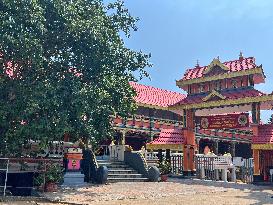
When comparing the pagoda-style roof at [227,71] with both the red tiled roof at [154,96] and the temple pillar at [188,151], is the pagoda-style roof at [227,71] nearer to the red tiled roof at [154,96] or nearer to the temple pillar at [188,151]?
the temple pillar at [188,151]

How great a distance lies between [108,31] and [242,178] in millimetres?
12679

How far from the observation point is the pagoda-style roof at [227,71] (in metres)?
19.4

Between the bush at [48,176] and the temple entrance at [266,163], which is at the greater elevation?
the temple entrance at [266,163]

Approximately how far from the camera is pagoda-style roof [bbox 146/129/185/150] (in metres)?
21.6

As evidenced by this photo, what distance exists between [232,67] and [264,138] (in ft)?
15.5

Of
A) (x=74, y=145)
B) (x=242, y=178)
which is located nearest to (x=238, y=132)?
(x=242, y=178)

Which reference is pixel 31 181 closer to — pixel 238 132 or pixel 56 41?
pixel 56 41

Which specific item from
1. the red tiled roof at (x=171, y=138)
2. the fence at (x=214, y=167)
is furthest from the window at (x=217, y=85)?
the fence at (x=214, y=167)

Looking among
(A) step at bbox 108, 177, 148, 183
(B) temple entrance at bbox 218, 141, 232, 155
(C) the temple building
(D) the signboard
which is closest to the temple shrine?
(D) the signboard

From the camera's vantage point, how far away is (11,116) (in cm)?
1326

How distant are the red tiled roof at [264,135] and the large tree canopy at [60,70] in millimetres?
6874

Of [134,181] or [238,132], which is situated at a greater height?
[238,132]

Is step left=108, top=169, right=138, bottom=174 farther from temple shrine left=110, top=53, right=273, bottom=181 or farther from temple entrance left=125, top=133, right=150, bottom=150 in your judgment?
temple entrance left=125, top=133, right=150, bottom=150

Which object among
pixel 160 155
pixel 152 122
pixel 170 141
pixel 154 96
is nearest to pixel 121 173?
pixel 170 141
